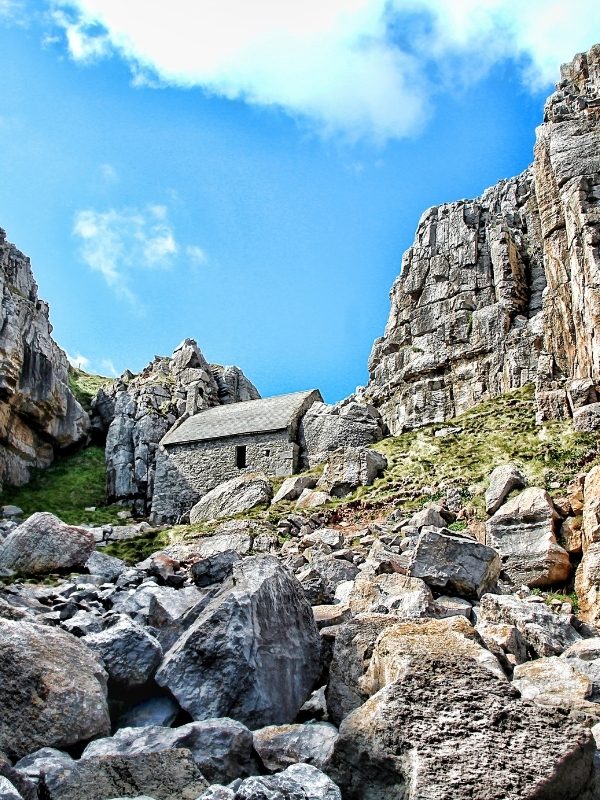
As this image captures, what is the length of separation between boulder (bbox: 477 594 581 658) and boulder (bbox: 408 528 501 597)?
0.82 m

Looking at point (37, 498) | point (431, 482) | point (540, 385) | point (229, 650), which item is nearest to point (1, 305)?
point (37, 498)

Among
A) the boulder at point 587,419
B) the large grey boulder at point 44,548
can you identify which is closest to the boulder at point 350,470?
the boulder at point 587,419

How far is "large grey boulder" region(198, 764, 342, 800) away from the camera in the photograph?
4.62 metres

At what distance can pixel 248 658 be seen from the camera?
7016 mm

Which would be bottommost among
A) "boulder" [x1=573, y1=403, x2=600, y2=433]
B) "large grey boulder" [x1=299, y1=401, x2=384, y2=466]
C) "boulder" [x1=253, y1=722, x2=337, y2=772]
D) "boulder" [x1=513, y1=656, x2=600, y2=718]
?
"boulder" [x1=253, y1=722, x2=337, y2=772]

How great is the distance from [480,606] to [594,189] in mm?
31195

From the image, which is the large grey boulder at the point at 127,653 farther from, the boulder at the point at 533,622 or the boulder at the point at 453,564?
the boulder at the point at 453,564

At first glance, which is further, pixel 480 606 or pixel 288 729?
pixel 480 606

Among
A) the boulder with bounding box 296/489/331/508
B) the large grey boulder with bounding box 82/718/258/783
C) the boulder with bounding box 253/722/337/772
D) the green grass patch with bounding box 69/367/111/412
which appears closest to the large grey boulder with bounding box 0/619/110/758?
the large grey boulder with bounding box 82/718/258/783

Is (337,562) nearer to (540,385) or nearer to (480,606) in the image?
(480,606)

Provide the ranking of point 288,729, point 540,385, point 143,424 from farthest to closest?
point 143,424
point 540,385
point 288,729

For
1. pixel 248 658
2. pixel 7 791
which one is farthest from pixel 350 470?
pixel 7 791

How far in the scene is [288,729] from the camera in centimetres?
641

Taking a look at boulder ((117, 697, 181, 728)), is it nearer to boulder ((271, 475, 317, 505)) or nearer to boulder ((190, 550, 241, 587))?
boulder ((190, 550, 241, 587))
